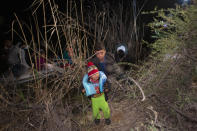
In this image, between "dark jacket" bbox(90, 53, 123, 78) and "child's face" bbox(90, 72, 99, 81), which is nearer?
"child's face" bbox(90, 72, 99, 81)

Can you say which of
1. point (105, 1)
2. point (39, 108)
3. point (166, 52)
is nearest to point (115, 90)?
point (166, 52)

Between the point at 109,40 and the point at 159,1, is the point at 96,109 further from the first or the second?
the point at 159,1

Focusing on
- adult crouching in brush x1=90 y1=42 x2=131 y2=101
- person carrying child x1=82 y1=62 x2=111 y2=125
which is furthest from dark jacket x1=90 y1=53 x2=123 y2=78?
person carrying child x1=82 y1=62 x2=111 y2=125

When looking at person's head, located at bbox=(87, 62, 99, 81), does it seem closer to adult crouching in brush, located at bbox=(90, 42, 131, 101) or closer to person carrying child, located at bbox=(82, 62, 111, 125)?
person carrying child, located at bbox=(82, 62, 111, 125)

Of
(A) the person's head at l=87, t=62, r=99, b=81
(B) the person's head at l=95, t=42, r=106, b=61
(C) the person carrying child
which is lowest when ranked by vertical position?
(C) the person carrying child

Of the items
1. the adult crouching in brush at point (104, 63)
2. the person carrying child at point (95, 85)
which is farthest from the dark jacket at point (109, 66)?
the person carrying child at point (95, 85)

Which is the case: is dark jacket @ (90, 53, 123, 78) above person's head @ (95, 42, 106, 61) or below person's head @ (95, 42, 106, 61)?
below

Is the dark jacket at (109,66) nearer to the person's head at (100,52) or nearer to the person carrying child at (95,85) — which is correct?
the person's head at (100,52)

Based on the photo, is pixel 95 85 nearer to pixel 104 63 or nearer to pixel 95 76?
pixel 95 76

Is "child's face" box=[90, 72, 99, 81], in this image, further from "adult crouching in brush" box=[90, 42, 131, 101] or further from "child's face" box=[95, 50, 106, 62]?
"child's face" box=[95, 50, 106, 62]

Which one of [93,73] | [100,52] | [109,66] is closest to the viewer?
[93,73]

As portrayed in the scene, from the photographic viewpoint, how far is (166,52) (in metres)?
1.97

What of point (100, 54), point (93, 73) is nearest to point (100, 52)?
point (100, 54)

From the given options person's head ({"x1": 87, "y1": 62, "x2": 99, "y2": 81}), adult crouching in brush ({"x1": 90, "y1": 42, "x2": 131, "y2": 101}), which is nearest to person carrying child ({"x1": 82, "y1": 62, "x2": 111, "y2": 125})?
person's head ({"x1": 87, "y1": 62, "x2": 99, "y2": 81})
